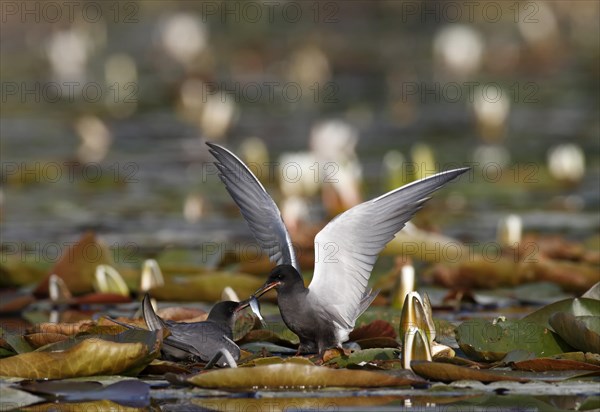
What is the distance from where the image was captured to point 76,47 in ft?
64.0

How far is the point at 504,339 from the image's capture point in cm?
466

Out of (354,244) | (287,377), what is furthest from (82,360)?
(354,244)

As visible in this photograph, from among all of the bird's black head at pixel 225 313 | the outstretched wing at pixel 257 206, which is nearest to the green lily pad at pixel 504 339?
the outstretched wing at pixel 257 206

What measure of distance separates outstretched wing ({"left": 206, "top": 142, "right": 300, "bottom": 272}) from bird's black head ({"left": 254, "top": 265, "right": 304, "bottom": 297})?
0.22 metres

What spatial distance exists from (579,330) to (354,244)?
→ 2.96ft

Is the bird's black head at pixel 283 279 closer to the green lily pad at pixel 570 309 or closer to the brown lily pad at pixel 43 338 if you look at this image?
the brown lily pad at pixel 43 338

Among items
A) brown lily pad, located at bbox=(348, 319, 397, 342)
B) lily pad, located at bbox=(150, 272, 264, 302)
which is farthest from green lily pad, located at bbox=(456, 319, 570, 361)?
lily pad, located at bbox=(150, 272, 264, 302)

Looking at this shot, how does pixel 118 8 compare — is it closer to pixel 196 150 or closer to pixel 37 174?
pixel 196 150

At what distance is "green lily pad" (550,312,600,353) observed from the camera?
14.8 feet

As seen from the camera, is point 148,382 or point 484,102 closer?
point 148,382

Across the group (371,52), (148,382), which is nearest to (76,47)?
(371,52)

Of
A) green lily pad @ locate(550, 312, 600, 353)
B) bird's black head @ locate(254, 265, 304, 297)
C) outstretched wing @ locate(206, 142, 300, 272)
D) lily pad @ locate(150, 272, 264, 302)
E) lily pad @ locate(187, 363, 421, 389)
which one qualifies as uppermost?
outstretched wing @ locate(206, 142, 300, 272)

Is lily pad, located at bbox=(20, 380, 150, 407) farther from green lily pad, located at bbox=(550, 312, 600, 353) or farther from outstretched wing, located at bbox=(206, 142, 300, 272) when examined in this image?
green lily pad, located at bbox=(550, 312, 600, 353)

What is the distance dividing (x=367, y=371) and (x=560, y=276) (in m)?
2.66
